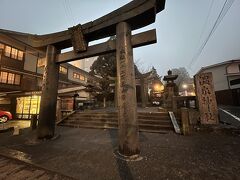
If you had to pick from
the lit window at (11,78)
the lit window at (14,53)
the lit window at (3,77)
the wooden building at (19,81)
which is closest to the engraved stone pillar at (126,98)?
the wooden building at (19,81)

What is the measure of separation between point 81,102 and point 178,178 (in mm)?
16909

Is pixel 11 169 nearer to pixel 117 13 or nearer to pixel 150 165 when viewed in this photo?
pixel 150 165

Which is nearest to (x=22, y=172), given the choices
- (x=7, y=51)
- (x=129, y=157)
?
(x=129, y=157)

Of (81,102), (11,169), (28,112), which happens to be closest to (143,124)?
(11,169)

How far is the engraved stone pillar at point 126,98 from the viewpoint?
170 inches

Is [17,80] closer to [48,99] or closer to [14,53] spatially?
[14,53]

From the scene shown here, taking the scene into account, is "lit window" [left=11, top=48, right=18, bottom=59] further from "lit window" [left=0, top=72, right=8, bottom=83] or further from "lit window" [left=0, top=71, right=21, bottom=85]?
"lit window" [left=0, top=72, right=8, bottom=83]

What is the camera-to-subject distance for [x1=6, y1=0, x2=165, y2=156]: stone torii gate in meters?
4.43

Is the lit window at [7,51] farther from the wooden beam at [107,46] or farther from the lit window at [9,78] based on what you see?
the wooden beam at [107,46]

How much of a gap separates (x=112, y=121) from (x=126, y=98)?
5.51m

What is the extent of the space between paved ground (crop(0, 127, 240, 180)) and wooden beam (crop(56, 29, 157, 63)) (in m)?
3.92

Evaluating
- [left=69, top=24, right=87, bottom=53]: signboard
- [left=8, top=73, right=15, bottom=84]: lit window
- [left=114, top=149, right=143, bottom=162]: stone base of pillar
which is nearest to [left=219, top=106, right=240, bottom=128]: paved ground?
[left=114, top=149, right=143, bottom=162]: stone base of pillar

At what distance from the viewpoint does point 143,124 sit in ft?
27.3

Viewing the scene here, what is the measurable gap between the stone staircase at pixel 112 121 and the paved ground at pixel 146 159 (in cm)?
212
